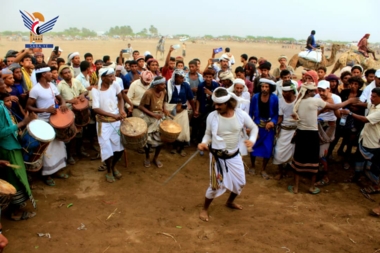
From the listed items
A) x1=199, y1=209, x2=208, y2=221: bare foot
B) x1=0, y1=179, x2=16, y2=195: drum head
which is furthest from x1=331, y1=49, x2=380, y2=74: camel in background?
x1=0, y1=179, x2=16, y2=195: drum head

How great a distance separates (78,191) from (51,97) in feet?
5.32

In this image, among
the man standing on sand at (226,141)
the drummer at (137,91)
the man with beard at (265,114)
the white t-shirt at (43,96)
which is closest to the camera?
the man standing on sand at (226,141)

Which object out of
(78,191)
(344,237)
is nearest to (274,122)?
(344,237)

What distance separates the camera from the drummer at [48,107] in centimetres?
520

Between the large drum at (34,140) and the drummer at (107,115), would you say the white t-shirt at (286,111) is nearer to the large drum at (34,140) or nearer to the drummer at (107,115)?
the drummer at (107,115)

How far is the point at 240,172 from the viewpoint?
4465 millimetres

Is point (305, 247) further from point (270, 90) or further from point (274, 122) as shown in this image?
point (270, 90)

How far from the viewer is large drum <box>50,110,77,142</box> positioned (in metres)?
5.21

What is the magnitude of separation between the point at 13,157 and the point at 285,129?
171 inches

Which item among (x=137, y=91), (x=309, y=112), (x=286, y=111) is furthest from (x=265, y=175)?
(x=137, y=91)

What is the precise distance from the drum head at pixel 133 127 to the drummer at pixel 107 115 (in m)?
0.13

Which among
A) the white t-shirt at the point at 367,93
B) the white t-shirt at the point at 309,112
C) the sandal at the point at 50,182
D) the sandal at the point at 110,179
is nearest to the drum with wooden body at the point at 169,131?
the sandal at the point at 110,179

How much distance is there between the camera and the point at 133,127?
5.69 metres

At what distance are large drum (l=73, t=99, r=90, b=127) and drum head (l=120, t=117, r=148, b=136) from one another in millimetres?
807
